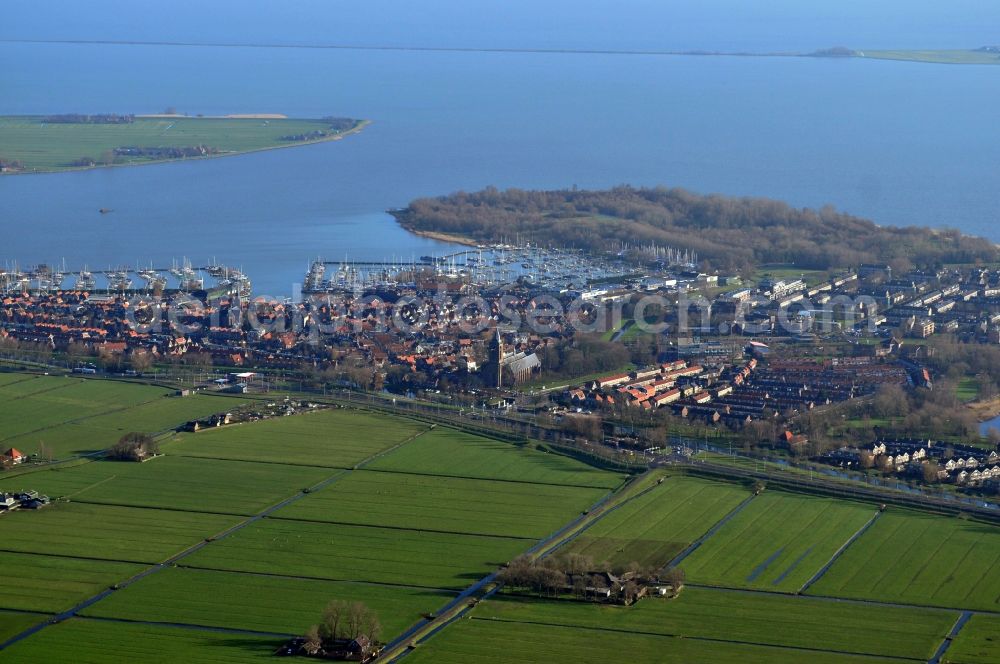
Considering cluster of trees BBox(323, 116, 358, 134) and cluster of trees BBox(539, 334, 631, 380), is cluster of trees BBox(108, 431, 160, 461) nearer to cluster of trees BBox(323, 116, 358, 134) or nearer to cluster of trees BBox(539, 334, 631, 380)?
cluster of trees BBox(539, 334, 631, 380)

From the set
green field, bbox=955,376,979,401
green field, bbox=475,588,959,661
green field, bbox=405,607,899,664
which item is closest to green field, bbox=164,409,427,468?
green field, bbox=475,588,959,661

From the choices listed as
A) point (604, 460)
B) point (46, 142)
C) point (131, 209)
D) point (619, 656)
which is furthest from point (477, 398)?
point (46, 142)

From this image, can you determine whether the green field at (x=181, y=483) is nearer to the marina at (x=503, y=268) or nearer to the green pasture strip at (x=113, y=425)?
the green pasture strip at (x=113, y=425)

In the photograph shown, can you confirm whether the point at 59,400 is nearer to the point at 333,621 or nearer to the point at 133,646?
the point at 133,646

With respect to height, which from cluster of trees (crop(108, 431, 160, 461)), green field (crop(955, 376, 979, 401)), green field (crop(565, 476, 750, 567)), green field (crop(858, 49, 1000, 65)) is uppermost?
green field (crop(858, 49, 1000, 65))

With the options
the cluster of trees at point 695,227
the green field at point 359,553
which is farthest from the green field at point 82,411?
the cluster of trees at point 695,227

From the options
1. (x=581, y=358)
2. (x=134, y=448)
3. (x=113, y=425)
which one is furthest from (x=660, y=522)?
(x=581, y=358)

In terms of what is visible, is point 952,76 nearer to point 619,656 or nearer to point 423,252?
point 423,252
